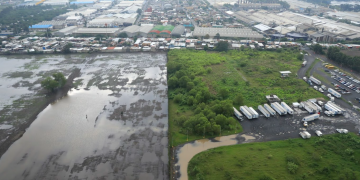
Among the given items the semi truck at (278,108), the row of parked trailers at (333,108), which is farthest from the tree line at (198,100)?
the row of parked trailers at (333,108)

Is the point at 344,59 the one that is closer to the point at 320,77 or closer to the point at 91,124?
the point at 320,77

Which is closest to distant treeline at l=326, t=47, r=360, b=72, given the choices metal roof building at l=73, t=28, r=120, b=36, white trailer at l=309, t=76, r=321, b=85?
white trailer at l=309, t=76, r=321, b=85

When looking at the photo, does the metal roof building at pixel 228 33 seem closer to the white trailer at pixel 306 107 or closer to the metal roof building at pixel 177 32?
the metal roof building at pixel 177 32

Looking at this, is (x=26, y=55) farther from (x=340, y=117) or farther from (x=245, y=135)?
(x=340, y=117)

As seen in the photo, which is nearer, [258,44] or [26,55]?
[26,55]

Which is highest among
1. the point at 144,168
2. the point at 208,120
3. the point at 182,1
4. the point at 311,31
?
the point at 182,1

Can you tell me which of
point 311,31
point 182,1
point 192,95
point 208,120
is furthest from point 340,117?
point 182,1
